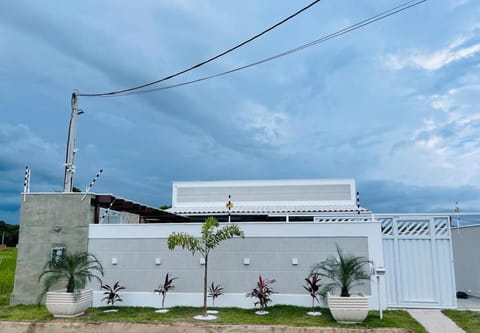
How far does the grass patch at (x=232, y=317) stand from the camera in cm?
906

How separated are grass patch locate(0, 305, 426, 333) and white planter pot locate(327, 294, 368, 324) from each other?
194 millimetres

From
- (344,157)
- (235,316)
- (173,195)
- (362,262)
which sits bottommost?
(235,316)

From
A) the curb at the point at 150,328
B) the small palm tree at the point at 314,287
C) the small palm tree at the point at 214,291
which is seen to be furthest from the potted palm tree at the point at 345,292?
the small palm tree at the point at 214,291

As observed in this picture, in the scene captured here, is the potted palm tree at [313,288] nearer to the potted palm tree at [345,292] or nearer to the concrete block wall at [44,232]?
the potted palm tree at [345,292]

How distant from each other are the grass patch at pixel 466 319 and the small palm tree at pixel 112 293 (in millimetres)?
9952

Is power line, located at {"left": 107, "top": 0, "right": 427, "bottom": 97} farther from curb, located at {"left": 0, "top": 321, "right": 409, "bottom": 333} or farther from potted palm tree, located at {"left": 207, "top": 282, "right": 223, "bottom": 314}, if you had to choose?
curb, located at {"left": 0, "top": 321, "right": 409, "bottom": 333}

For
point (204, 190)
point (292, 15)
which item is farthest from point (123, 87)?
point (204, 190)

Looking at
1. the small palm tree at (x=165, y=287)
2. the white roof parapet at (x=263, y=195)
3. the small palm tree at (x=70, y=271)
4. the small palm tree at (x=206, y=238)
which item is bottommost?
the small palm tree at (x=165, y=287)

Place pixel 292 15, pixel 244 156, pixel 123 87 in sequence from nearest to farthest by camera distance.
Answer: pixel 292 15, pixel 123 87, pixel 244 156

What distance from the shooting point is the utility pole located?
14.7 m

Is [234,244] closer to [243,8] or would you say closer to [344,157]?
[243,8]

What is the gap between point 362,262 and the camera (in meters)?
10.9

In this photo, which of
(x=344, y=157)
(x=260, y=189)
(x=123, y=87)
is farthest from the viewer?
(x=260, y=189)

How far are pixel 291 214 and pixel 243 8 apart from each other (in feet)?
35.3
